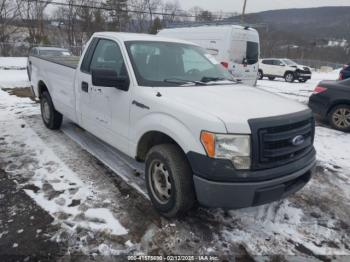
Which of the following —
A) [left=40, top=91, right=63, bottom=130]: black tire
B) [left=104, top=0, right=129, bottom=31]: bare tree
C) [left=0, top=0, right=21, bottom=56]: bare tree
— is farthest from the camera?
[left=104, top=0, right=129, bottom=31]: bare tree

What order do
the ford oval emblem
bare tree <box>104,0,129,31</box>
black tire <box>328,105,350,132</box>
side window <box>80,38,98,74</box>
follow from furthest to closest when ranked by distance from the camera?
bare tree <box>104,0,129,31</box>, black tire <box>328,105,350,132</box>, side window <box>80,38,98,74</box>, the ford oval emblem

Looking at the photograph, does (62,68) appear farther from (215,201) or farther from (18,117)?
(215,201)

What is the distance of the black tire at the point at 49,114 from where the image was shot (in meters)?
5.91

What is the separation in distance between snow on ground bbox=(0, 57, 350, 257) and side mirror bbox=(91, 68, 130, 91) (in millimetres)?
1325

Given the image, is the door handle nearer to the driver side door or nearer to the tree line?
the driver side door

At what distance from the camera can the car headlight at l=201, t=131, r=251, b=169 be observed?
267cm

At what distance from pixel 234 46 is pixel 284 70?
11507 millimetres

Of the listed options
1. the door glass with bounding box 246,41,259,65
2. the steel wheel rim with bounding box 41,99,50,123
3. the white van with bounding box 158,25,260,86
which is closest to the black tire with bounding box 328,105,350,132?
the white van with bounding box 158,25,260,86

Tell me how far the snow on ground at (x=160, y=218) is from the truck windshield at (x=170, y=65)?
57.8 inches

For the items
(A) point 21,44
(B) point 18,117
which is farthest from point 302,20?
(B) point 18,117

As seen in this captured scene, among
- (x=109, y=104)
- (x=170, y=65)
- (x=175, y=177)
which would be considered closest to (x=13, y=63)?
(x=109, y=104)

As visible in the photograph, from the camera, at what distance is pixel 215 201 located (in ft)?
9.11

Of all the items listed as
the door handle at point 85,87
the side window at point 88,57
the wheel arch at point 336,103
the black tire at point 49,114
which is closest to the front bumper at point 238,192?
the door handle at point 85,87

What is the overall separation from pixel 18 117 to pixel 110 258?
5464mm
